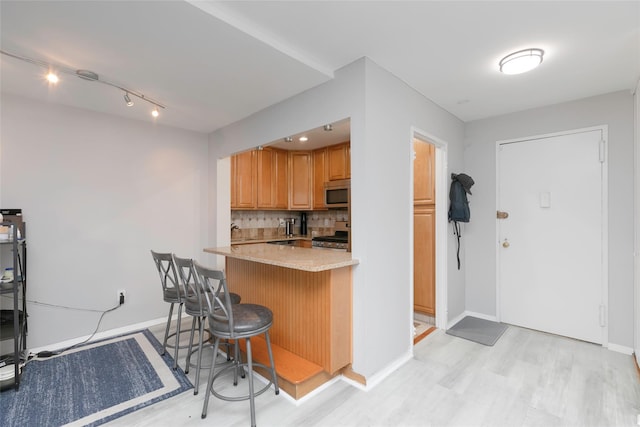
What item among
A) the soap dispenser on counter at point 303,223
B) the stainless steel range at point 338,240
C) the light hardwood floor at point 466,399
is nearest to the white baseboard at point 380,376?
the light hardwood floor at point 466,399

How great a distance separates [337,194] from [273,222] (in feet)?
4.74

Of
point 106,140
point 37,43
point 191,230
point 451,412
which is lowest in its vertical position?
point 451,412

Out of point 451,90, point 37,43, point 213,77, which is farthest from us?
point 451,90

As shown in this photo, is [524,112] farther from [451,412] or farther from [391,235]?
[451,412]

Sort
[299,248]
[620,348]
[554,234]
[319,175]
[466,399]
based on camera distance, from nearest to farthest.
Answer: [466,399]
[620,348]
[299,248]
[554,234]
[319,175]

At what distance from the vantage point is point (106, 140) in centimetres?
327

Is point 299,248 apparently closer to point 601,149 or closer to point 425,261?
point 425,261

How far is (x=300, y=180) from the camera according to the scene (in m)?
5.13

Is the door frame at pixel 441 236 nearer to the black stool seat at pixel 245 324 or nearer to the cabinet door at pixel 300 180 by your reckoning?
the black stool seat at pixel 245 324

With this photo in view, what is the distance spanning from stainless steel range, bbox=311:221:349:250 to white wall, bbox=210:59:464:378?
1760 millimetres

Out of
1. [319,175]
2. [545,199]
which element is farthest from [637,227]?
[319,175]

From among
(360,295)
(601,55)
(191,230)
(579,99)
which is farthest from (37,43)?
(579,99)

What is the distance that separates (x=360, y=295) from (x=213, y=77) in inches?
84.3

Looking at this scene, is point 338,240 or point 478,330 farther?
point 338,240
